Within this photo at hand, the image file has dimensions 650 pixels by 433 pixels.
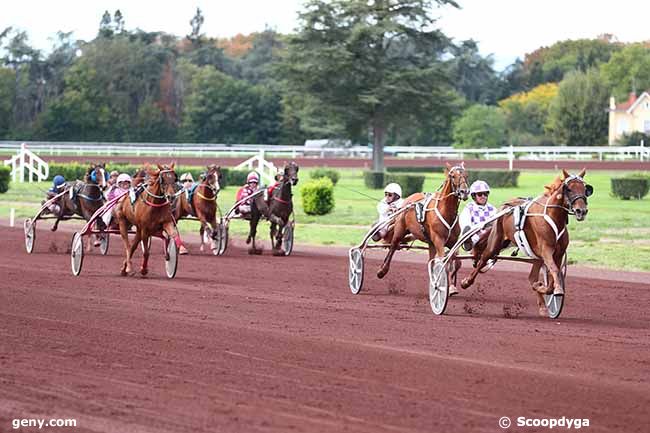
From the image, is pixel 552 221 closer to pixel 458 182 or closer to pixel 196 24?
pixel 458 182

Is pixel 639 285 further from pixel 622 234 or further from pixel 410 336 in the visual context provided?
pixel 622 234

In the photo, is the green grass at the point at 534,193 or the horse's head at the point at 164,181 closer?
the horse's head at the point at 164,181

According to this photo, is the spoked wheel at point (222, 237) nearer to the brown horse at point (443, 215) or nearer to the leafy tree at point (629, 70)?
the brown horse at point (443, 215)

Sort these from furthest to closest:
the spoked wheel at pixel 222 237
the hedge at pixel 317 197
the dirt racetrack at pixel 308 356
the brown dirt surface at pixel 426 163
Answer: the brown dirt surface at pixel 426 163
the hedge at pixel 317 197
the spoked wheel at pixel 222 237
the dirt racetrack at pixel 308 356

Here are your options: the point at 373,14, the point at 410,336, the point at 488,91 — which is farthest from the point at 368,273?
the point at 488,91

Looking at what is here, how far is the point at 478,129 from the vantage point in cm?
7406

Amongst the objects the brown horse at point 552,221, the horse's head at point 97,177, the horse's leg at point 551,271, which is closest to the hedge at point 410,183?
the horse's head at point 97,177

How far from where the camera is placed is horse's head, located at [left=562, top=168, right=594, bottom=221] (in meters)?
Answer: 11.0

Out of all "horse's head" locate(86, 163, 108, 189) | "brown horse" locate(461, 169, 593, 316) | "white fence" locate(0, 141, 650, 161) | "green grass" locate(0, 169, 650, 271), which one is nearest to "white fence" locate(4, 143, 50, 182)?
"green grass" locate(0, 169, 650, 271)

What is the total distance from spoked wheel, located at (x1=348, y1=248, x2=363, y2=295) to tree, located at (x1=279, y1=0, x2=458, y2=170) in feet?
135

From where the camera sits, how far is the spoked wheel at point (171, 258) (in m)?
15.2

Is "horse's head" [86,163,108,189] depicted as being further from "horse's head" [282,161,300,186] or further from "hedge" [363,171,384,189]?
"hedge" [363,171,384,189]

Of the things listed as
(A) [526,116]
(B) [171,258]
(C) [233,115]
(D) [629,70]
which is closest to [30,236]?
(B) [171,258]

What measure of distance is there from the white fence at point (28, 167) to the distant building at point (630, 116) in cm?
3812
